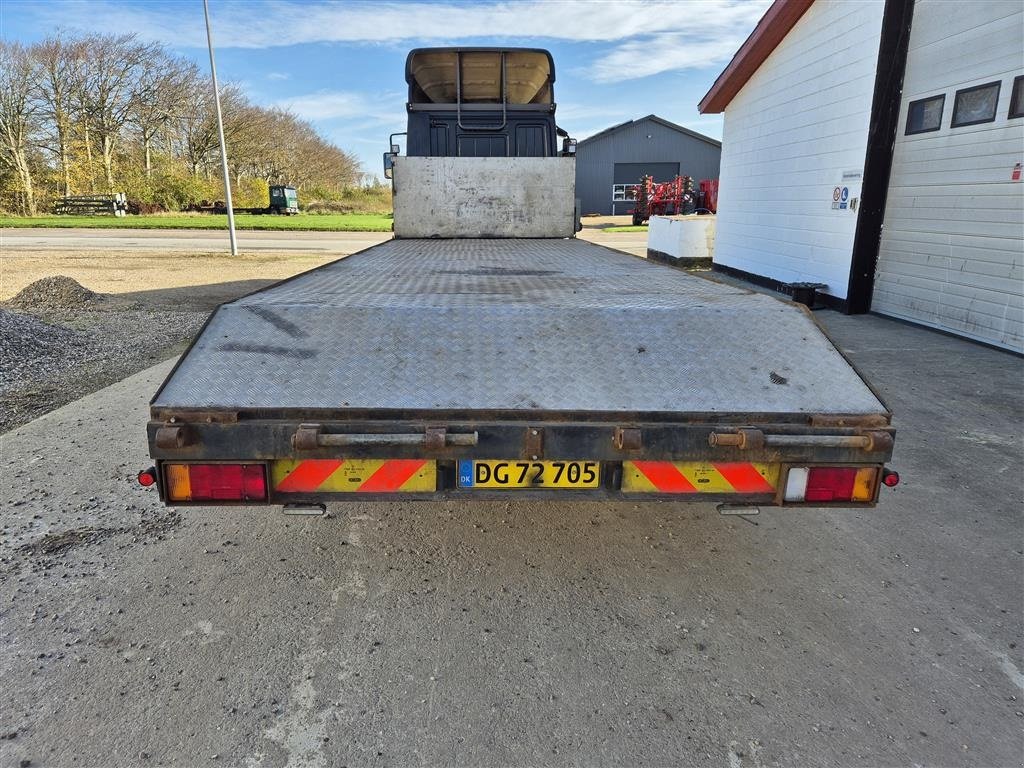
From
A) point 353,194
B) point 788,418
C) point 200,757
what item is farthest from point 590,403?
point 353,194

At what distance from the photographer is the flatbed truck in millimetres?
2320

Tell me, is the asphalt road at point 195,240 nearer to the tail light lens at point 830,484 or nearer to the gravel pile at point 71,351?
the gravel pile at point 71,351

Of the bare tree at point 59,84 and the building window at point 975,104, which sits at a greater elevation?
the bare tree at point 59,84

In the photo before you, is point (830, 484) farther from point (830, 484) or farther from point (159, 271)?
point (159, 271)

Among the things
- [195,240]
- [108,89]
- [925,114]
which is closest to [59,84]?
[108,89]

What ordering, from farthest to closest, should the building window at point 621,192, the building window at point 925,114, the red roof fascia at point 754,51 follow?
1. the building window at point 621,192
2. the red roof fascia at point 754,51
3. the building window at point 925,114

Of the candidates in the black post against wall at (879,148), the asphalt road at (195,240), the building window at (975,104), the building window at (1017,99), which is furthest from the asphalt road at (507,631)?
the asphalt road at (195,240)

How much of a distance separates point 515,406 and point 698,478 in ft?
2.56

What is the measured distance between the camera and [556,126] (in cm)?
820

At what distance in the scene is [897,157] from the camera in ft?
31.4

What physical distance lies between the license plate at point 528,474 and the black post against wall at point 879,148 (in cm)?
937

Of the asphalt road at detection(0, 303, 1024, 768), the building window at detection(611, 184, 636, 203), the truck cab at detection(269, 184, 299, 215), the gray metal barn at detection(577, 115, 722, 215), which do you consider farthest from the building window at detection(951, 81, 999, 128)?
the truck cab at detection(269, 184, 299, 215)

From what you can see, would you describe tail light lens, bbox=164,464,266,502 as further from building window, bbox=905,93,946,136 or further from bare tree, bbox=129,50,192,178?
bare tree, bbox=129,50,192,178

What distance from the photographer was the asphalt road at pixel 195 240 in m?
22.4
